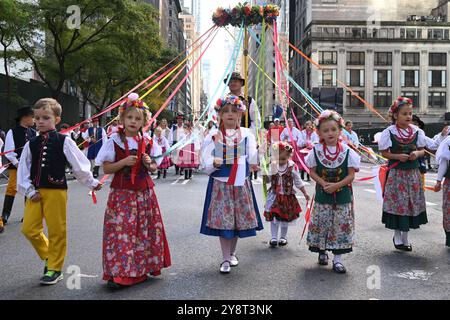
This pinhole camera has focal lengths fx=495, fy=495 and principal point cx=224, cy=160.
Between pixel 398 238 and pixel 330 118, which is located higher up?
pixel 330 118

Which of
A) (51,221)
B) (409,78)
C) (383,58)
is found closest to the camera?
(51,221)

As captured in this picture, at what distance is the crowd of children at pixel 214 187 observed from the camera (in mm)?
4754

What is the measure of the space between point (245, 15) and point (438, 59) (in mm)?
64551

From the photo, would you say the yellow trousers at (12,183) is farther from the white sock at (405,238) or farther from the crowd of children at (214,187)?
the white sock at (405,238)

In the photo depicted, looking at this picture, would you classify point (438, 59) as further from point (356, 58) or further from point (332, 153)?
point (332, 153)

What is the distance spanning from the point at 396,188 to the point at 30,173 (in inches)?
177

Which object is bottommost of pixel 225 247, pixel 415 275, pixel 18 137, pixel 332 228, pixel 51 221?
pixel 415 275

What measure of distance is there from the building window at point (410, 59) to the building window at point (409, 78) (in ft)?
3.42

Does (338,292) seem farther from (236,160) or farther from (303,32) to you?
(303,32)

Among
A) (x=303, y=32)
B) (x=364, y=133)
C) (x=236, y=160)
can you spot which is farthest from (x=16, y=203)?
(x=303, y=32)

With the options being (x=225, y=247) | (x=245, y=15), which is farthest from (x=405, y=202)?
(x=245, y=15)

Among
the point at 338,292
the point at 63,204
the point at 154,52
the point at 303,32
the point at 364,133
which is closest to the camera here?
the point at 338,292

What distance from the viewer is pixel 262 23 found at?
8.16 meters

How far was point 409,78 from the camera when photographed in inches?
2589
